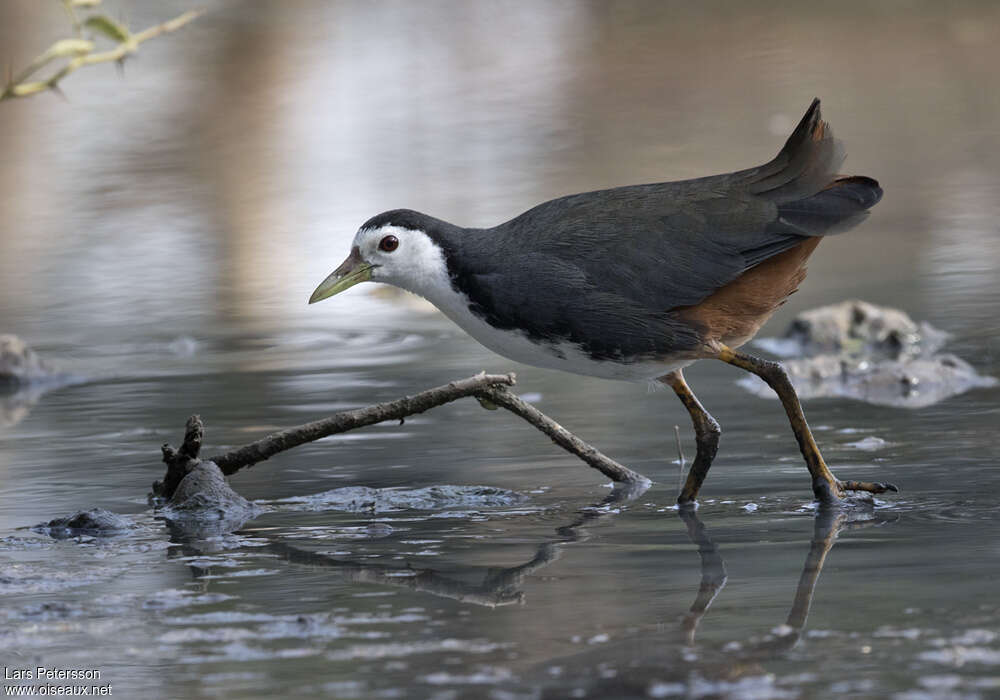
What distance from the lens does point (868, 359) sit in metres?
8.87

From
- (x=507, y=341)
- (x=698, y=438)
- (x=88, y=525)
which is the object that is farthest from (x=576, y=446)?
(x=88, y=525)

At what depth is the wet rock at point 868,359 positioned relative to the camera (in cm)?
802

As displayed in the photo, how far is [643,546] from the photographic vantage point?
5367mm

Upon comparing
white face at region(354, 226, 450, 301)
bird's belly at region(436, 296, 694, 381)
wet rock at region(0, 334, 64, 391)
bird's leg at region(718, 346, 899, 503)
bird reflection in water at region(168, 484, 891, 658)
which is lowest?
bird reflection in water at region(168, 484, 891, 658)

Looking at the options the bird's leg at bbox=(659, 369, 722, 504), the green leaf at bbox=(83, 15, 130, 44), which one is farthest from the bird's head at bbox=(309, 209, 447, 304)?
the green leaf at bbox=(83, 15, 130, 44)

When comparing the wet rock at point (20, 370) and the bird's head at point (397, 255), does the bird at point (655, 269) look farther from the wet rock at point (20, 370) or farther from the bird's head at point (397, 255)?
the wet rock at point (20, 370)

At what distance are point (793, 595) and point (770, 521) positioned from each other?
37.7 inches

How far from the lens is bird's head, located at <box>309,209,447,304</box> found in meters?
6.17

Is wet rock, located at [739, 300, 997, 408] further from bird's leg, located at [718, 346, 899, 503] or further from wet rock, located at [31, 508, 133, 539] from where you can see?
wet rock, located at [31, 508, 133, 539]

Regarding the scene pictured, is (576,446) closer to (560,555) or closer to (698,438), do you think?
(698,438)

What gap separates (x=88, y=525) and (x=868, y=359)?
14.6ft

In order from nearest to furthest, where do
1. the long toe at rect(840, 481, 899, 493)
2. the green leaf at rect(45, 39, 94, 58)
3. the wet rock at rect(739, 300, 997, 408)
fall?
the green leaf at rect(45, 39, 94, 58)
the long toe at rect(840, 481, 899, 493)
the wet rock at rect(739, 300, 997, 408)

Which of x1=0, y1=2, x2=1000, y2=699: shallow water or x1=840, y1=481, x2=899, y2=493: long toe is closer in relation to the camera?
x1=0, y1=2, x2=1000, y2=699: shallow water

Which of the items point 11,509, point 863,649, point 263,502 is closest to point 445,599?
point 863,649
